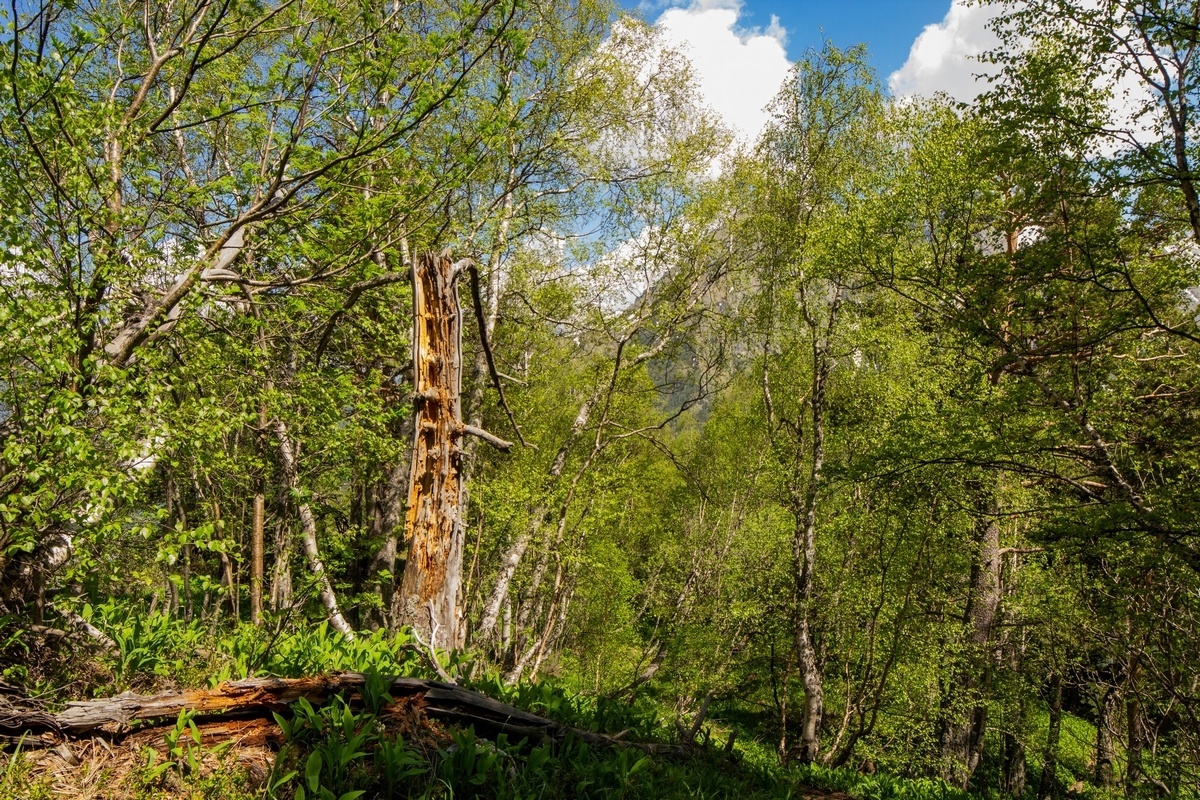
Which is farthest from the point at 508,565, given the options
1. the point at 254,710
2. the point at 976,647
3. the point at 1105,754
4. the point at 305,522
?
the point at 1105,754

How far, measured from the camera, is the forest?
3.28 meters

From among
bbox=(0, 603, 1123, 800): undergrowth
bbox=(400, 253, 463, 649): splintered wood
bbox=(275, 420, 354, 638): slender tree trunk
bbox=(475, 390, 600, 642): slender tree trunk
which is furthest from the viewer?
bbox=(475, 390, 600, 642): slender tree trunk

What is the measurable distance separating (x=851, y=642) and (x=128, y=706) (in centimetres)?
1039

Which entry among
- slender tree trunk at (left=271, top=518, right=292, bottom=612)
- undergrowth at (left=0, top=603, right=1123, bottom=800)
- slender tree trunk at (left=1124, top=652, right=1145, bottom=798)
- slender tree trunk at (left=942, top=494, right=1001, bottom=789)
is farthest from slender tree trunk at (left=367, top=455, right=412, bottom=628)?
slender tree trunk at (left=1124, top=652, right=1145, bottom=798)

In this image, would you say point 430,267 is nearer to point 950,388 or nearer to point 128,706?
point 128,706

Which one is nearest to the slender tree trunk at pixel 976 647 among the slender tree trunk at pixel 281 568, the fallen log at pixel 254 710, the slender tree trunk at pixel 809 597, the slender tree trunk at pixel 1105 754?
the slender tree trunk at pixel 1105 754

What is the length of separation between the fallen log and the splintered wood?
1095 mm

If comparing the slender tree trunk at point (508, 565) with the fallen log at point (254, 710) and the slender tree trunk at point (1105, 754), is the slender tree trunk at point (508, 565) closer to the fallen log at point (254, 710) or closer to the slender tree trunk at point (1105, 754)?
the fallen log at point (254, 710)

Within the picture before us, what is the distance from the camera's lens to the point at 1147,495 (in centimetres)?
607

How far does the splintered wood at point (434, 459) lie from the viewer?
14.7 feet

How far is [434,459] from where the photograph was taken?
4539 millimetres

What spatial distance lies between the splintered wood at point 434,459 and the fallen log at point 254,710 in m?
1.10

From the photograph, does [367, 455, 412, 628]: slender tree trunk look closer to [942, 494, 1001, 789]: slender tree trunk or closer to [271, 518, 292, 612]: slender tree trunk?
[271, 518, 292, 612]: slender tree trunk

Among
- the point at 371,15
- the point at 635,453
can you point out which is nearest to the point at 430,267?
the point at 371,15
